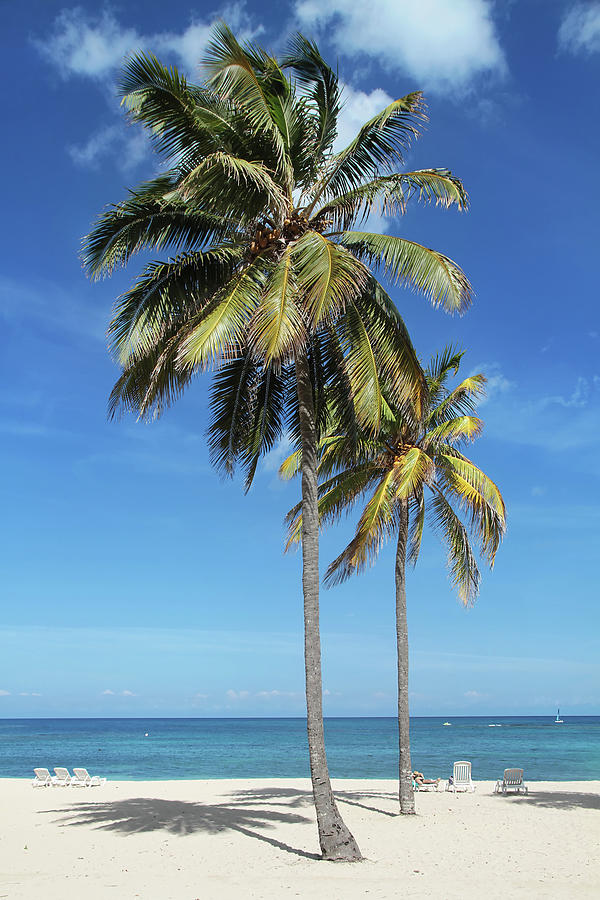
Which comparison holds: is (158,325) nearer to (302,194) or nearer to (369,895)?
(302,194)

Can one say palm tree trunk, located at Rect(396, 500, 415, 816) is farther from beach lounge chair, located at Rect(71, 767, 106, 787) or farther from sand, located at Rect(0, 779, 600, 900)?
beach lounge chair, located at Rect(71, 767, 106, 787)

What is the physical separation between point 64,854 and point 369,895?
4.90m

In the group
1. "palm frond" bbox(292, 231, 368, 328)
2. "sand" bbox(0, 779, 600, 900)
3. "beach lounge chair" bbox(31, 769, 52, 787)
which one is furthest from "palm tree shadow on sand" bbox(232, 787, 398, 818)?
"palm frond" bbox(292, 231, 368, 328)

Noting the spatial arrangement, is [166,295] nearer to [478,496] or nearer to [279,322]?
[279,322]

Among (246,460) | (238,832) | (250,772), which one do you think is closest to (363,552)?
(246,460)

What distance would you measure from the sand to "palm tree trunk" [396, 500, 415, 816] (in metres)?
0.50

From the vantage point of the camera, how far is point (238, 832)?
12070 mm

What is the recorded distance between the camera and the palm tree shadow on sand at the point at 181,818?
40.7 ft

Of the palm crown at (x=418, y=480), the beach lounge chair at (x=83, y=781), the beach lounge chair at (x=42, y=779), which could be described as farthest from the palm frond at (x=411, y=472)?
the beach lounge chair at (x=42, y=779)

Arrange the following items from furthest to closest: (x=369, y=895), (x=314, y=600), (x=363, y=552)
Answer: (x=363, y=552) → (x=314, y=600) → (x=369, y=895)

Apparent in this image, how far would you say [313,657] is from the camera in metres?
10.0

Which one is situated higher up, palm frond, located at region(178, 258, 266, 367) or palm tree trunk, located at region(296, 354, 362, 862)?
palm frond, located at region(178, 258, 266, 367)

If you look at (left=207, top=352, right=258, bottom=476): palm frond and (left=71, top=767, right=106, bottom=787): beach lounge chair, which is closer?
(left=207, top=352, right=258, bottom=476): palm frond

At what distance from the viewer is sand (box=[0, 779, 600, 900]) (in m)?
8.69
